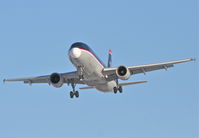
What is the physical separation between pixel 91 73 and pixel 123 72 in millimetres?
3552

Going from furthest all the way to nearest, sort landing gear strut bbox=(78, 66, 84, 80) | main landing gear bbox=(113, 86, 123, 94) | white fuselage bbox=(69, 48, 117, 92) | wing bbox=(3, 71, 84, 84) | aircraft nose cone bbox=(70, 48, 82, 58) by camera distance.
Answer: main landing gear bbox=(113, 86, 123, 94) < wing bbox=(3, 71, 84, 84) < landing gear strut bbox=(78, 66, 84, 80) < white fuselage bbox=(69, 48, 117, 92) < aircraft nose cone bbox=(70, 48, 82, 58)

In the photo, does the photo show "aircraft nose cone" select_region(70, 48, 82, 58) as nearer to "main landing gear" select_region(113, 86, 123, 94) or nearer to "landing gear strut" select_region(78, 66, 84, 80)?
"landing gear strut" select_region(78, 66, 84, 80)

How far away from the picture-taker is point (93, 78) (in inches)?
2096

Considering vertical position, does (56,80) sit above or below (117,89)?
above

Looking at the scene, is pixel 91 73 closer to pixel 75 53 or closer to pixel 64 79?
pixel 75 53

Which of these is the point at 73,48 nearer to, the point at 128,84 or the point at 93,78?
the point at 93,78

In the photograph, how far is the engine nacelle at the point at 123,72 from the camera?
53875mm

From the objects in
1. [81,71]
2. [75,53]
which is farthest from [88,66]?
[75,53]

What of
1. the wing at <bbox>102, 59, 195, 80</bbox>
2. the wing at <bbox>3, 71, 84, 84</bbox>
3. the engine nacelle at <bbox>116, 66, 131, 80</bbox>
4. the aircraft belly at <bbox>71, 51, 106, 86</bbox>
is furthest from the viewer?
the wing at <bbox>3, 71, 84, 84</bbox>

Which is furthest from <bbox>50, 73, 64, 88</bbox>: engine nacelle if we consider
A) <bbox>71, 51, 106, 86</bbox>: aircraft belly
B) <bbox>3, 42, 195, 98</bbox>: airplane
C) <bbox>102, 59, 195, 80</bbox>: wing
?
<bbox>102, 59, 195, 80</bbox>: wing

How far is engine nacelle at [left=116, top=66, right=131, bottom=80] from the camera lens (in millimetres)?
53875

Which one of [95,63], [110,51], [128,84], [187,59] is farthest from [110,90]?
[110,51]

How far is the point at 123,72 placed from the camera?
54.1 metres

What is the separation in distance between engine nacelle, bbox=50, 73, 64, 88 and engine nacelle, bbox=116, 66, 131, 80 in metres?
6.04
